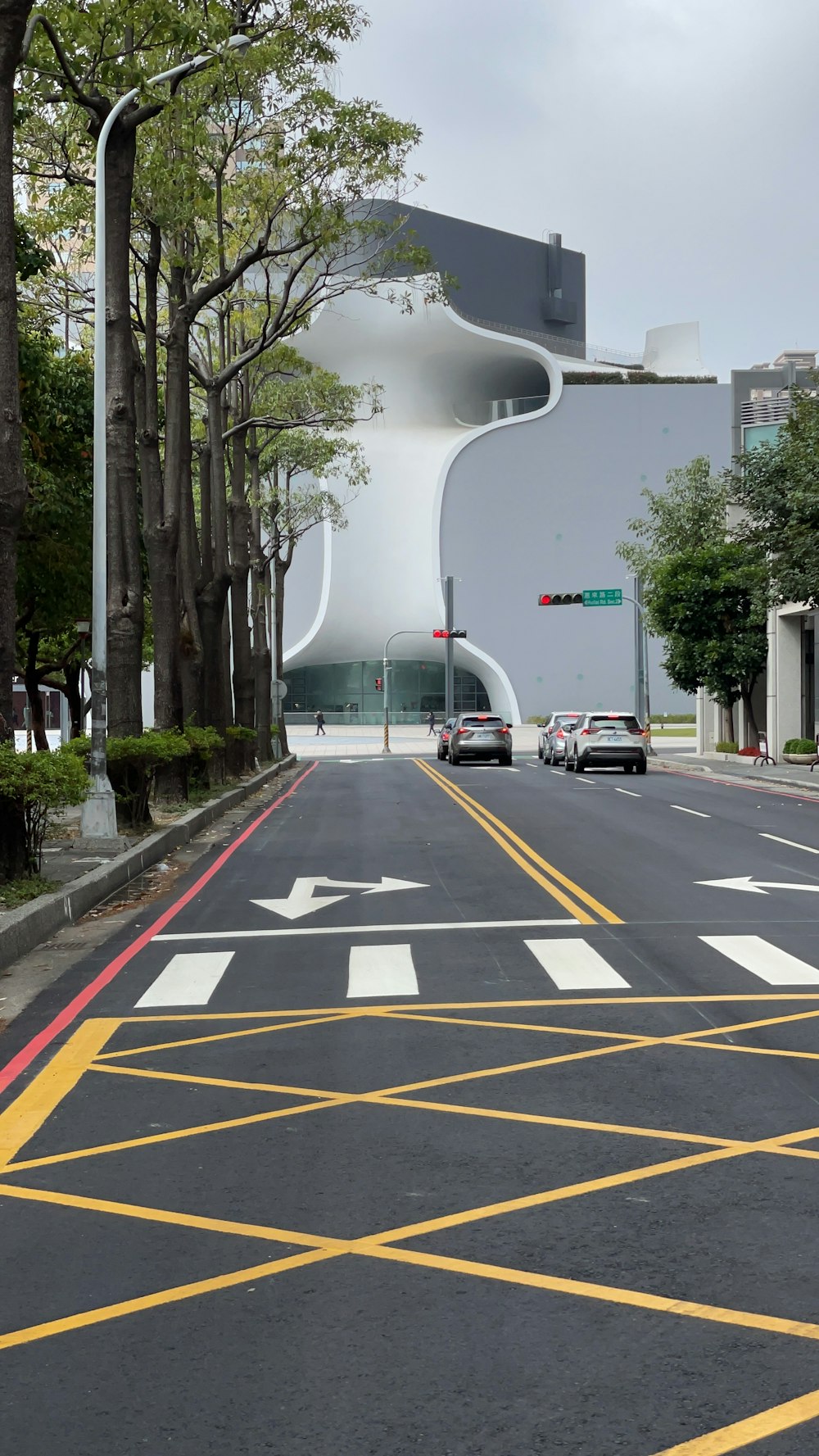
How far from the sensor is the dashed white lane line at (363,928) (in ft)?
→ 41.6

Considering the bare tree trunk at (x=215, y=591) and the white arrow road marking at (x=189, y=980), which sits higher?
the bare tree trunk at (x=215, y=591)

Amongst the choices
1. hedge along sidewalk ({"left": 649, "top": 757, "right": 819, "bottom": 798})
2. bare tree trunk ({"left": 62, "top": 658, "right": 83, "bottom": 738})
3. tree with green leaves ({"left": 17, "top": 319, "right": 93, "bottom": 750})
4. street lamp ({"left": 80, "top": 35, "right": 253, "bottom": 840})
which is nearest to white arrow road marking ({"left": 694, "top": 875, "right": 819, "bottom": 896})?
street lamp ({"left": 80, "top": 35, "right": 253, "bottom": 840})

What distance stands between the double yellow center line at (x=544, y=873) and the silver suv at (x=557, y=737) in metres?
21.3

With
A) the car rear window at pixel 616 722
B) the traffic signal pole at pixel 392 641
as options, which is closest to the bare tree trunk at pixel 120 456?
the car rear window at pixel 616 722

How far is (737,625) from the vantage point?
51.1 m

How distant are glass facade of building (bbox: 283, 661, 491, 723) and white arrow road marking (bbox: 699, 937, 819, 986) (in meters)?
100

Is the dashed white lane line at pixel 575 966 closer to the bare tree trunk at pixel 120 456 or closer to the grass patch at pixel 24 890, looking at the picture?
the grass patch at pixel 24 890

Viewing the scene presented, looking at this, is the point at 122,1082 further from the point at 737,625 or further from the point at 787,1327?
the point at 737,625

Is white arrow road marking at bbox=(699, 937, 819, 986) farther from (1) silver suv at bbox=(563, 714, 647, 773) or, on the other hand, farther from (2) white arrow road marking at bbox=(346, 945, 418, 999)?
(1) silver suv at bbox=(563, 714, 647, 773)

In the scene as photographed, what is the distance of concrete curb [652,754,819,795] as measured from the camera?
36094 millimetres

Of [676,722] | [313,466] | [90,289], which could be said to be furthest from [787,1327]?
[676,722]

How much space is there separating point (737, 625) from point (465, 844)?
107 ft

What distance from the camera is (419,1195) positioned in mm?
5633

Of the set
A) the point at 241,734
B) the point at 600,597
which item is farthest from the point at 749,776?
the point at 600,597
